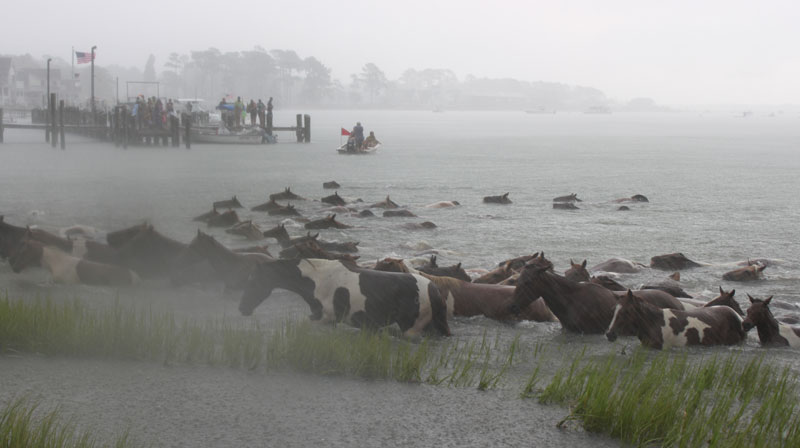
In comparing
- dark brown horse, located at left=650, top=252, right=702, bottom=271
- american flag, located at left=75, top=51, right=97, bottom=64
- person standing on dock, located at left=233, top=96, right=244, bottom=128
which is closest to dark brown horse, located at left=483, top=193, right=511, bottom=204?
dark brown horse, located at left=650, top=252, right=702, bottom=271

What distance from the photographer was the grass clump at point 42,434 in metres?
6.25

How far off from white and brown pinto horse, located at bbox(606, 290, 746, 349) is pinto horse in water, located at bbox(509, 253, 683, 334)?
498mm

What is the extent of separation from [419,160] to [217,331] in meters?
52.6

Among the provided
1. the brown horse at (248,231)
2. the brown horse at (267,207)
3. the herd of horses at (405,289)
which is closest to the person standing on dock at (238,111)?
the brown horse at (267,207)

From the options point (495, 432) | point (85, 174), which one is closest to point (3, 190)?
point (85, 174)

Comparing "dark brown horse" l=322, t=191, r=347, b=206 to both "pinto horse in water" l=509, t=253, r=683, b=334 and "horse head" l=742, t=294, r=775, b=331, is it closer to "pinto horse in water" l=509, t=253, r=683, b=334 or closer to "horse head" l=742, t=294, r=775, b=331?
"pinto horse in water" l=509, t=253, r=683, b=334

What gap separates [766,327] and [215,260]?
26.2 feet

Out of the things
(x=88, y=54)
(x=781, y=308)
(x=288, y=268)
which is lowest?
(x=781, y=308)

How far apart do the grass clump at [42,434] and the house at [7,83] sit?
127494 mm

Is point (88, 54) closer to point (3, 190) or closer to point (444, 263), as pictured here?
point (3, 190)

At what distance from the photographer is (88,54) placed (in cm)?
7306

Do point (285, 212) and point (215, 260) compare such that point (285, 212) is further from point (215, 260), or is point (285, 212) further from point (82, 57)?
point (82, 57)

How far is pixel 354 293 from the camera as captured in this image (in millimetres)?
10219

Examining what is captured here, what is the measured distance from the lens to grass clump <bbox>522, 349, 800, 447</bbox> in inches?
281
